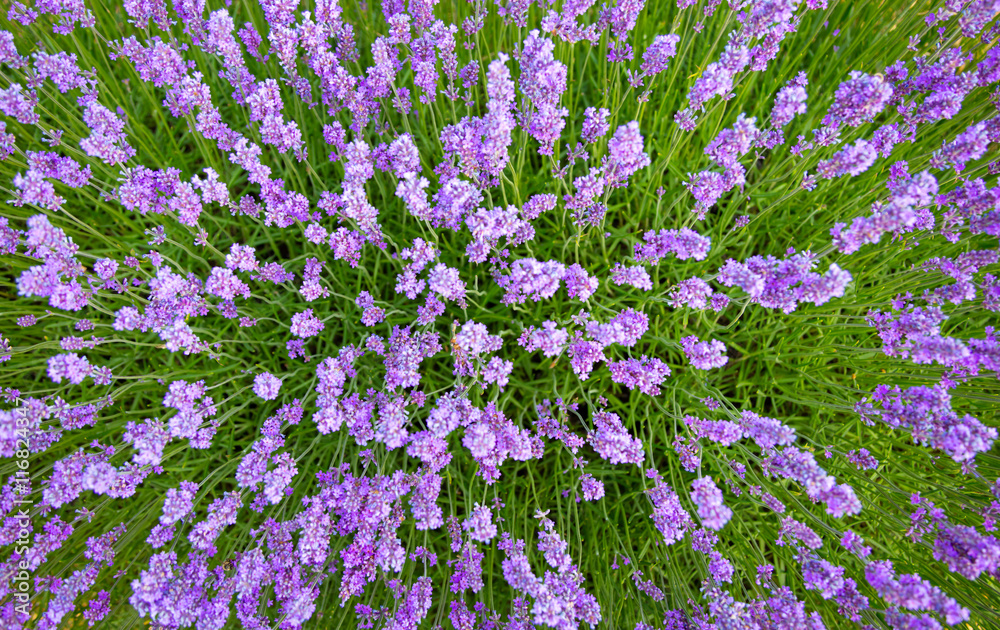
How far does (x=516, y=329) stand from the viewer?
291cm

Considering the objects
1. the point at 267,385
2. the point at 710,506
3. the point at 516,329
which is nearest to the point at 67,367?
the point at 267,385

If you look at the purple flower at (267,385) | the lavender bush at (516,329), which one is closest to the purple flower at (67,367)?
the lavender bush at (516,329)

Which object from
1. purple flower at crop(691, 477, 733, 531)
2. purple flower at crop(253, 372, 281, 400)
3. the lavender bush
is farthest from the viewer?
purple flower at crop(253, 372, 281, 400)

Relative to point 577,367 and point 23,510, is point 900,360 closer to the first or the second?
point 577,367

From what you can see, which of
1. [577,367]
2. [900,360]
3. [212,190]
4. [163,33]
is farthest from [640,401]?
[163,33]

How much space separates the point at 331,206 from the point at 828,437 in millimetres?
3051

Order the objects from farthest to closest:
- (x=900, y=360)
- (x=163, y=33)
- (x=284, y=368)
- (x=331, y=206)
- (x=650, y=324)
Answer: (x=163, y=33)
(x=284, y=368)
(x=650, y=324)
(x=900, y=360)
(x=331, y=206)

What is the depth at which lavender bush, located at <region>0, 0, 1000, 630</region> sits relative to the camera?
2186mm

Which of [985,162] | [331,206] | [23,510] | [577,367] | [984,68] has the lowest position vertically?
[23,510]

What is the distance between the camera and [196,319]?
3.16 meters

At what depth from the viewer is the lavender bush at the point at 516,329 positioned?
219 centimetres

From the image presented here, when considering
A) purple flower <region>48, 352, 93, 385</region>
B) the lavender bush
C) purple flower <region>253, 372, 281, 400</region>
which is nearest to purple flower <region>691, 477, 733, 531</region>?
the lavender bush

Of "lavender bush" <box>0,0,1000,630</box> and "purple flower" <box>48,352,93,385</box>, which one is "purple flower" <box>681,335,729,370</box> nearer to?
"lavender bush" <box>0,0,1000,630</box>

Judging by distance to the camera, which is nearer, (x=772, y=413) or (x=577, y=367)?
(x=577, y=367)
